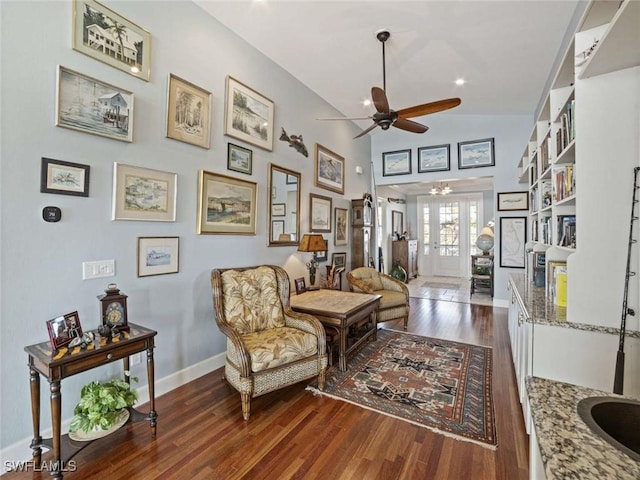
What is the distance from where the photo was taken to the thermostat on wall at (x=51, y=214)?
1821mm

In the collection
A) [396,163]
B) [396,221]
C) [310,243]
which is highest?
[396,163]

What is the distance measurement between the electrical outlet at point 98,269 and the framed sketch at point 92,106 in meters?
0.88

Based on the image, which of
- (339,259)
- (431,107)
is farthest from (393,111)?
(339,259)

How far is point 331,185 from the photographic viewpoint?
477 cm

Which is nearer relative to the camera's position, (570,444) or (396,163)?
(570,444)

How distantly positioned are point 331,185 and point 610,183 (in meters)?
3.52

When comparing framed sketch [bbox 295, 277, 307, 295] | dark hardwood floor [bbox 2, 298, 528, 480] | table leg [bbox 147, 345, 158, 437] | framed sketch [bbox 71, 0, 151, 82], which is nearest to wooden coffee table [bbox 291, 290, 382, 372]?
framed sketch [bbox 295, 277, 307, 295]

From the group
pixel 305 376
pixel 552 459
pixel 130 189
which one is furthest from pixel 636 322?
pixel 130 189

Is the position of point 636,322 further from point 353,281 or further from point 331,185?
point 331,185

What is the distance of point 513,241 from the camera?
5.34 metres

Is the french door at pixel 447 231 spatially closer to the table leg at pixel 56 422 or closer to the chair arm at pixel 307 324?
the chair arm at pixel 307 324

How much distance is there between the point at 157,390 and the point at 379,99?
10.4ft

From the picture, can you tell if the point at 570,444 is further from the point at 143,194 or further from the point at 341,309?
the point at 143,194

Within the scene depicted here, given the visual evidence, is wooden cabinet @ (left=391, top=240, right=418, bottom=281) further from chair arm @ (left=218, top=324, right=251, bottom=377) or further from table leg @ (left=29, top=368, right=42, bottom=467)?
table leg @ (left=29, top=368, right=42, bottom=467)
